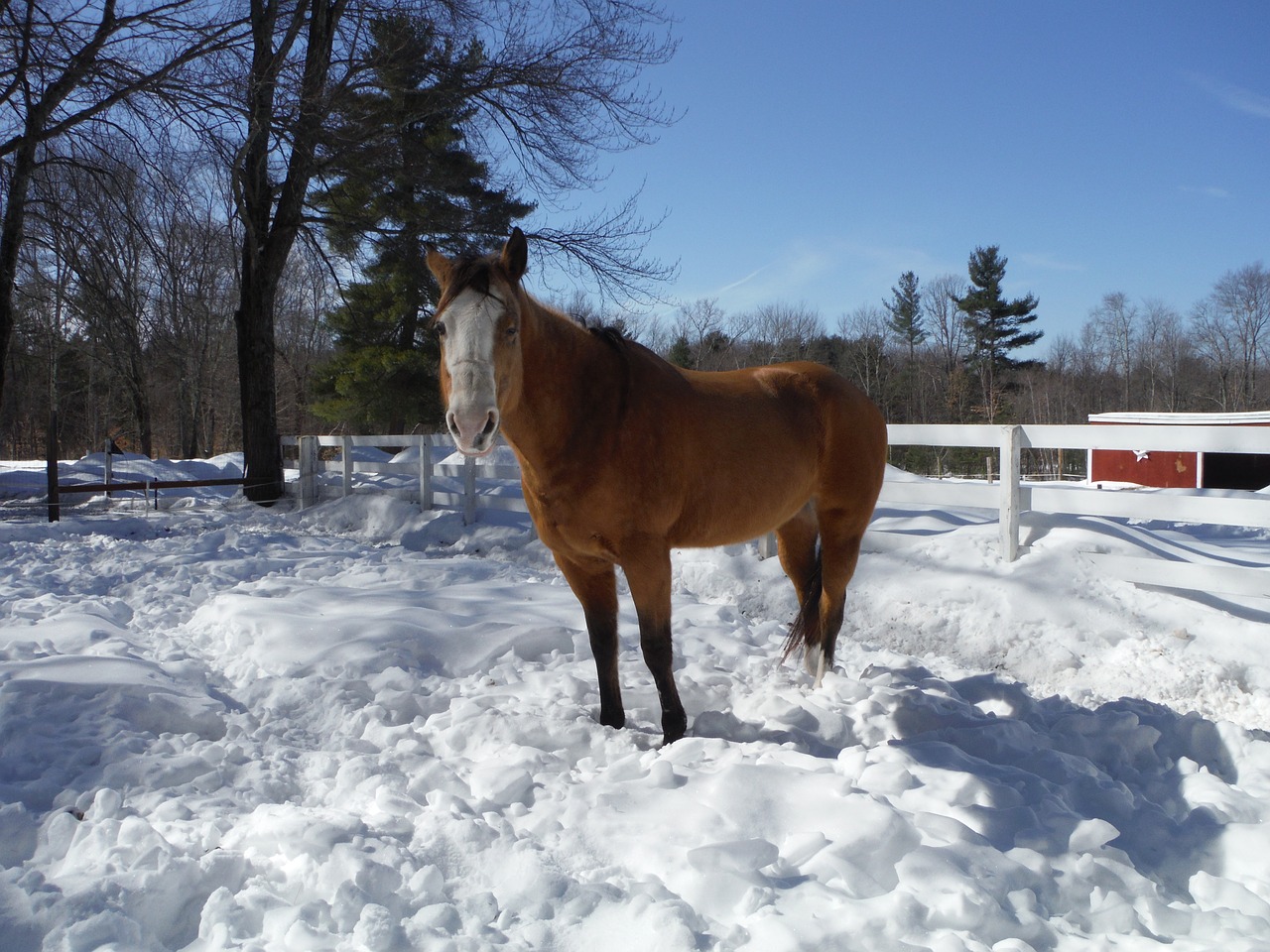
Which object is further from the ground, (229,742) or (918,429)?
(918,429)

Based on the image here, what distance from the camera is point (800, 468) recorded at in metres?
3.52

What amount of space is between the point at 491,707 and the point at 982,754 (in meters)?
1.91

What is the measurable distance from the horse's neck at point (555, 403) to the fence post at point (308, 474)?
974cm

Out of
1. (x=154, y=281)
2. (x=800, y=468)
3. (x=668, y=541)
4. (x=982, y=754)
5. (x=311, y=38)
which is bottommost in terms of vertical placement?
(x=982, y=754)

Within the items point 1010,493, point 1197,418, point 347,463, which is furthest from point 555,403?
point 1197,418

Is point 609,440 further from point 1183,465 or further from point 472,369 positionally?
point 1183,465

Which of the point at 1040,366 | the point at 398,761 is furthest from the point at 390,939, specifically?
the point at 1040,366

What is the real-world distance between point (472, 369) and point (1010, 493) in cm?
430

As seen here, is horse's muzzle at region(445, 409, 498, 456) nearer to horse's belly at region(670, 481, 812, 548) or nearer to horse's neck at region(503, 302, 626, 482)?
horse's neck at region(503, 302, 626, 482)

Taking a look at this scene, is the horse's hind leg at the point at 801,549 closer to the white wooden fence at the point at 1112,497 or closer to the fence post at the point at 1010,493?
the white wooden fence at the point at 1112,497

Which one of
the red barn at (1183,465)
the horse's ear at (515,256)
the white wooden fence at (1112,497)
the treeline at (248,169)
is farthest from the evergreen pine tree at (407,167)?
the red barn at (1183,465)

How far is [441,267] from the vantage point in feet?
8.80

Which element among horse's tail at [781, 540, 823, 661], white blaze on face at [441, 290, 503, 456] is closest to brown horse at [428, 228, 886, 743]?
white blaze on face at [441, 290, 503, 456]

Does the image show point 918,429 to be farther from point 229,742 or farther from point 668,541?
point 229,742
